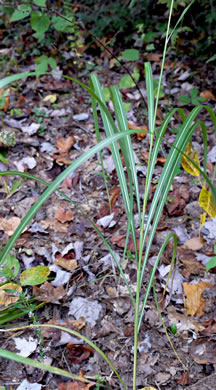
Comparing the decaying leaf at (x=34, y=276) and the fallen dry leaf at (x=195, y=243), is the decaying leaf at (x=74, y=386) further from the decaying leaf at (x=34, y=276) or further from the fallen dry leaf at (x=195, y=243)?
the fallen dry leaf at (x=195, y=243)

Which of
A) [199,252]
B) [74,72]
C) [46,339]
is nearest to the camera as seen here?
[46,339]

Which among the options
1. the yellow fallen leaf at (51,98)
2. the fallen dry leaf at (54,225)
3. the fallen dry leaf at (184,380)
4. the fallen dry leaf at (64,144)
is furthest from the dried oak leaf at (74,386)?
the yellow fallen leaf at (51,98)

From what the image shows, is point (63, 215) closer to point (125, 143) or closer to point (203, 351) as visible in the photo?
point (125, 143)

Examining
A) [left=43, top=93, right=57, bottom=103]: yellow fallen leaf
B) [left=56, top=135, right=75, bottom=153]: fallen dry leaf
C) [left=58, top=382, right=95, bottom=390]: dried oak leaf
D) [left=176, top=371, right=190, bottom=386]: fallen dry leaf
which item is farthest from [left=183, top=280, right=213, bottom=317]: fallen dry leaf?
[left=43, top=93, right=57, bottom=103]: yellow fallen leaf

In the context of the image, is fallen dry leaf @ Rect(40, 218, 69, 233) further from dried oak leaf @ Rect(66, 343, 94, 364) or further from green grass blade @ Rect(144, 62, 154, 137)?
green grass blade @ Rect(144, 62, 154, 137)

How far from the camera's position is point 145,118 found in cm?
246

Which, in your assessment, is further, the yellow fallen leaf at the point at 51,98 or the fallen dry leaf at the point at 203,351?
the yellow fallen leaf at the point at 51,98

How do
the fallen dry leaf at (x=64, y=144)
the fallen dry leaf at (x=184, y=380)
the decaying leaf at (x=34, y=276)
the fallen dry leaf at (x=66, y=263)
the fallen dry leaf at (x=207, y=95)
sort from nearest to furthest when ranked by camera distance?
the fallen dry leaf at (x=184, y=380)
the decaying leaf at (x=34, y=276)
the fallen dry leaf at (x=66, y=263)
the fallen dry leaf at (x=64, y=144)
the fallen dry leaf at (x=207, y=95)

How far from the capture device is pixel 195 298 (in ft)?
4.77

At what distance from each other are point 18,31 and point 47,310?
279 cm

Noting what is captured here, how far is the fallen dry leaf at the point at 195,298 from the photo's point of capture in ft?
4.70

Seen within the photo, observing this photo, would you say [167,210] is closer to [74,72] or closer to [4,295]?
[4,295]

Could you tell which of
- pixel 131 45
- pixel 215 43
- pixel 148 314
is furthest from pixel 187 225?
pixel 131 45

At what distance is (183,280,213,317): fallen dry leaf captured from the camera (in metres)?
1.43
